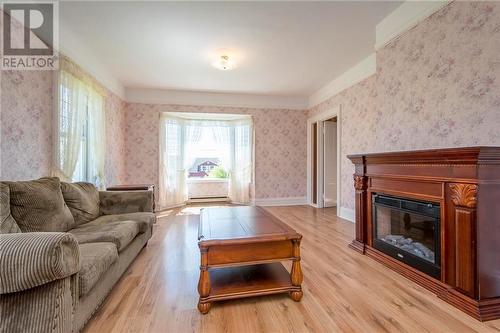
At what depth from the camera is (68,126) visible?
115 inches

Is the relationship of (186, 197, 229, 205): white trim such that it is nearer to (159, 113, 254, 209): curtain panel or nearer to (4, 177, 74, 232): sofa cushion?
(159, 113, 254, 209): curtain panel

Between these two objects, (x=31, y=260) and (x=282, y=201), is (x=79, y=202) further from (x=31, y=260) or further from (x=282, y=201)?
(x=282, y=201)

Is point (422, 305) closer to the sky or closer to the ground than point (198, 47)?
closer to the ground

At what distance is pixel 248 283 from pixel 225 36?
113 inches

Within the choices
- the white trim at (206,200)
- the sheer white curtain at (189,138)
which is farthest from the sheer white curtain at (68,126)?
the white trim at (206,200)

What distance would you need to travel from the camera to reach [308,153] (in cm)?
591

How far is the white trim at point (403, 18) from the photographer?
2.24 m

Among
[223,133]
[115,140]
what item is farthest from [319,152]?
[115,140]

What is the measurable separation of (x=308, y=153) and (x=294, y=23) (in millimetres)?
3557

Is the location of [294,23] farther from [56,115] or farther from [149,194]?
[56,115]

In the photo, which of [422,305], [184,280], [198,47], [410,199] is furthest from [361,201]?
[198,47]

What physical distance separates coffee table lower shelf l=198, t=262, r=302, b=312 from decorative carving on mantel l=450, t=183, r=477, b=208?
4.36ft

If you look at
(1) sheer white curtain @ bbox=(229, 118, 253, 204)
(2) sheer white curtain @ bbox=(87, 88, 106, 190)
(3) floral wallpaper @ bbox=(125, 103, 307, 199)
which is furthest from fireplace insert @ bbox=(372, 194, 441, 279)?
(2) sheer white curtain @ bbox=(87, 88, 106, 190)

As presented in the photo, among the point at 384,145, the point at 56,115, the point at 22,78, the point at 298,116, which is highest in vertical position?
the point at 298,116
